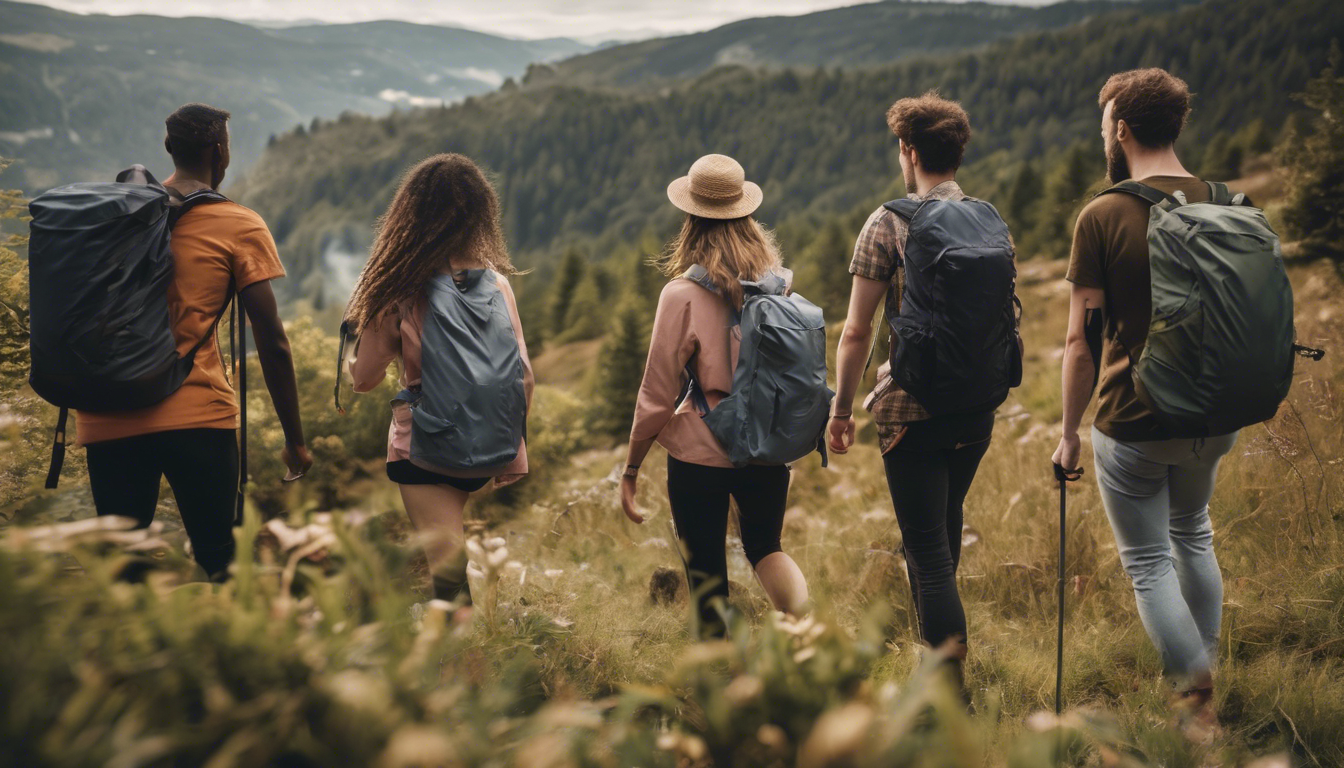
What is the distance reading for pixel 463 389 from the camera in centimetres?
289

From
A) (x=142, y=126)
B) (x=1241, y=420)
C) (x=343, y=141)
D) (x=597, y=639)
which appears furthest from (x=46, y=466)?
(x=142, y=126)

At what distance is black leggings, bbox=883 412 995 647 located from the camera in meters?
2.99

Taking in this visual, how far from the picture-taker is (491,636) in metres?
2.38

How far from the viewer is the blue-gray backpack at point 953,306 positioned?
9.12 feet

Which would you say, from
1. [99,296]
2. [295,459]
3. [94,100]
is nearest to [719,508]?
[295,459]

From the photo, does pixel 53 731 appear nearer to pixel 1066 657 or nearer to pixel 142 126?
pixel 1066 657

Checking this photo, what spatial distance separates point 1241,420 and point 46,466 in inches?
191

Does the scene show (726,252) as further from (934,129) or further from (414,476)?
(414,476)

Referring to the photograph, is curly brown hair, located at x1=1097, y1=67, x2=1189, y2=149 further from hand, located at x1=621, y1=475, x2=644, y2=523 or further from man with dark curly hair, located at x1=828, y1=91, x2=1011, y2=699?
hand, located at x1=621, y1=475, x2=644, y2=523

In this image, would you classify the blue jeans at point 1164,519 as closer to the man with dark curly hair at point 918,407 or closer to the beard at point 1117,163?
the man with dark curly hair at point 918,407

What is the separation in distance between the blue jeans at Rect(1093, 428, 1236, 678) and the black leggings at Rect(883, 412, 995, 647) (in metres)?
0.43

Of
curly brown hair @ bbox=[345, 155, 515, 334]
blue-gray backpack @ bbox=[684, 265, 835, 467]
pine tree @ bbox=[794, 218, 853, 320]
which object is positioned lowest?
pine tree @ bbox=[794, 218, 853, 320]

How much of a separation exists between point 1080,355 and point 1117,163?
68cm

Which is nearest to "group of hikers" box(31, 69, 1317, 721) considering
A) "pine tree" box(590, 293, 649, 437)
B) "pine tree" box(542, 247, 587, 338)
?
"pine tree" box(590, 293, 649, 437)
